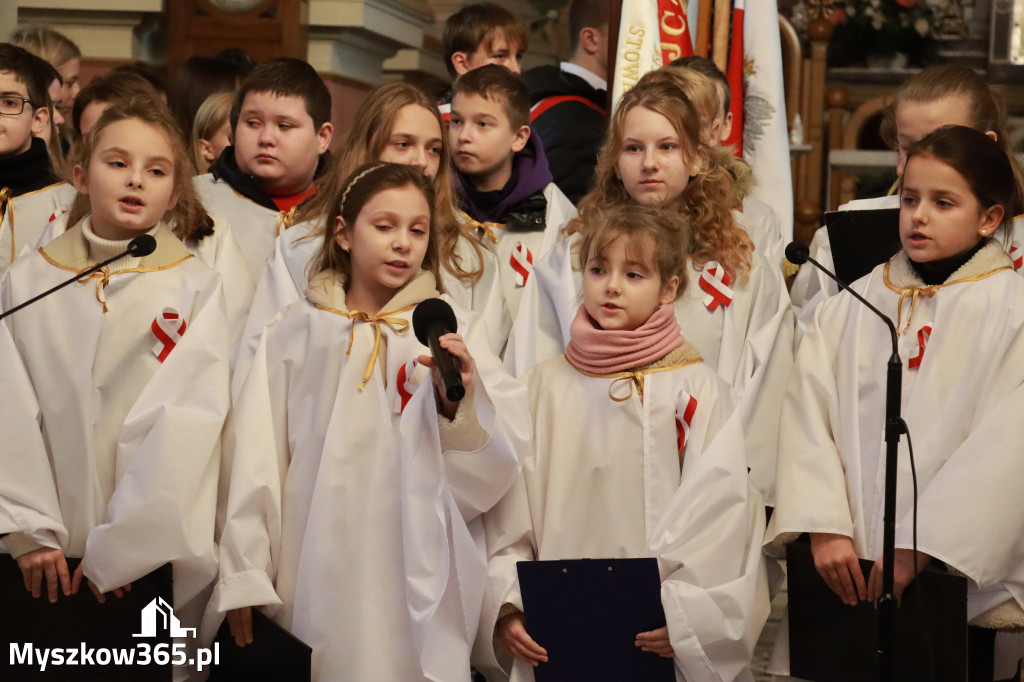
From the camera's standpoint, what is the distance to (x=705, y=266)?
14.4 ft

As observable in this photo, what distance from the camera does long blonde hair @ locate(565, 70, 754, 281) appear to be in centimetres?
434

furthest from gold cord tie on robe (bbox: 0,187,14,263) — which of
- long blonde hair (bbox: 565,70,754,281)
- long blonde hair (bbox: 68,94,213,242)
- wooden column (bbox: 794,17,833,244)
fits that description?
wooden column (bbox: 794,17,833,244)

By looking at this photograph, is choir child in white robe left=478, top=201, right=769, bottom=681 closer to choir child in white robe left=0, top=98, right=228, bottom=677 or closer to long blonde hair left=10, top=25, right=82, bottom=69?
choir child in white robe left=0, top=98, right=228, bottom=677

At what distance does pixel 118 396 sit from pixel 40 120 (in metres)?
1.69

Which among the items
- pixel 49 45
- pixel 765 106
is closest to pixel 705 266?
pixel 765 106

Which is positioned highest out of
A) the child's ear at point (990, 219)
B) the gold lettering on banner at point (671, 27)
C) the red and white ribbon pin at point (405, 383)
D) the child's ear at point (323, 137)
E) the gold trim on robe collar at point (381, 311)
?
the gold lettering on banner at point (671, 27)

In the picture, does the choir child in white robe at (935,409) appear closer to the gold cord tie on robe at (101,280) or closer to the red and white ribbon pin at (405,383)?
the red and white ribbon pin at (405,383)

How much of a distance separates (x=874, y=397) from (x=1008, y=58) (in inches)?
240

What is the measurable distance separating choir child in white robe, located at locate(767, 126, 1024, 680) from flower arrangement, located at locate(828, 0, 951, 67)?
5529 mm

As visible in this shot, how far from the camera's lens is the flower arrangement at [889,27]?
29.2 feet

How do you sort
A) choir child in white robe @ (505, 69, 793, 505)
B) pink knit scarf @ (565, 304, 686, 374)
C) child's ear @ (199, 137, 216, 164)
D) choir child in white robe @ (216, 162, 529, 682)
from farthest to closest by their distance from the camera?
child's ear @ (199, 137, 216, 164) → choir child in white robe @ (505, 69, 793, 505) → pink knit scarf @ (565, 304, 686, 374) → choir child in white robe @ (216, 162, 529, 682)

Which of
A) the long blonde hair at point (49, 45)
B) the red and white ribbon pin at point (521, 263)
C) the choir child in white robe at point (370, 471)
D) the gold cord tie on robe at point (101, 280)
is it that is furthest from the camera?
the long blonde hair at point (49, 45)

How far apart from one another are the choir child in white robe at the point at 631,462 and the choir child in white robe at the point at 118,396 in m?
0.79

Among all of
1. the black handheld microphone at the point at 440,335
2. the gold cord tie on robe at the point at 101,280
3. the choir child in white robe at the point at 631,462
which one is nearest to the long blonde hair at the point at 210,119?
the gold cord tie on robe at the point at 101,280
